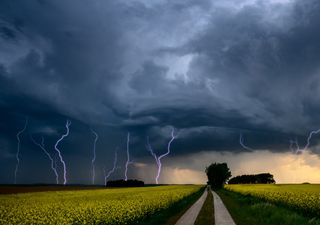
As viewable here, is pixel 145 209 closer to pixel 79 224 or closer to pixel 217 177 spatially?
pixel 79 224

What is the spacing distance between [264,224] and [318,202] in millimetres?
10040

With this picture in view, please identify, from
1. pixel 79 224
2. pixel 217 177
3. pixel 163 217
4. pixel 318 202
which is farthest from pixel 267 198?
pixel 217 177

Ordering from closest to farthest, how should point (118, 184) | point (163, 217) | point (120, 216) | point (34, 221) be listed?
point (34, 221)
point (120, 216)
point (163, 217)
point (118, 184)

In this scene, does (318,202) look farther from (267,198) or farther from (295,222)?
(267,198)

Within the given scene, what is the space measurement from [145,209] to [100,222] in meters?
9.48

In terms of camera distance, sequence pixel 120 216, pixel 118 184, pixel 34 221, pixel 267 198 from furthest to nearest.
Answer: pixel 118 184 → pixel 267 198 → pixel 120 216 → pixel 34 221

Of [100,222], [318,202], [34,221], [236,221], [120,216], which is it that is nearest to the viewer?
[34,221]

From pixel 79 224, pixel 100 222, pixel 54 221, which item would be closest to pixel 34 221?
pixel 54 221

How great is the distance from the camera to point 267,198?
5003cm

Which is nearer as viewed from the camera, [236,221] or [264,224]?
[264,224]

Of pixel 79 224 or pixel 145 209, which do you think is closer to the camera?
pixel 79 224

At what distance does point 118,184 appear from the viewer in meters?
154

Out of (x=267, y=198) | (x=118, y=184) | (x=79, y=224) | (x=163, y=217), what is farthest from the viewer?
(x=118, y=184)

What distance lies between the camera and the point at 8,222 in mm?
17969
